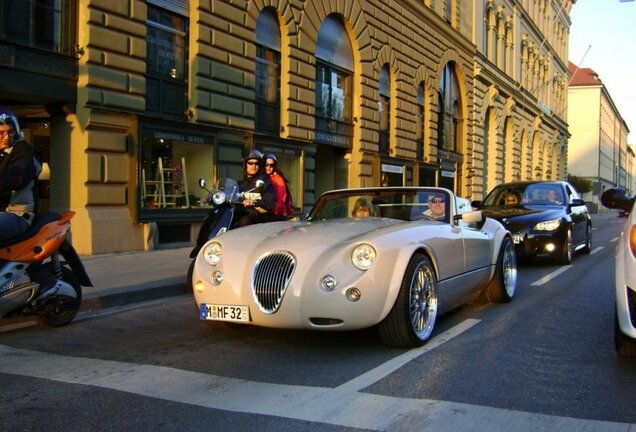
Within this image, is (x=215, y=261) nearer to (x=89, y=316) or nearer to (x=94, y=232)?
(x=89, y=316)

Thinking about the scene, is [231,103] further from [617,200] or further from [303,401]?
[303,401]

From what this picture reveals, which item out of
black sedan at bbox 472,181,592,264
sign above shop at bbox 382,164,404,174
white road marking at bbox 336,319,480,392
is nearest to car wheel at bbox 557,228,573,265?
black sedan at bbox 472,181,592,264

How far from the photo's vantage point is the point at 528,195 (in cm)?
1192

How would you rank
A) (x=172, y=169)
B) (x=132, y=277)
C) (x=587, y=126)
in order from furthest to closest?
A: 1. (x=587, y=126)
2. (x=172, y=169)
3. (x=132, y=277)

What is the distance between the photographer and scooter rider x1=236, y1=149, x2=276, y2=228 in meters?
7.72

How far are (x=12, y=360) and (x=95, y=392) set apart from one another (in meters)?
1.25

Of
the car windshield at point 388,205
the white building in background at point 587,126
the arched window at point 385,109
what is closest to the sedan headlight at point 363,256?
the car windshield at point 388,205

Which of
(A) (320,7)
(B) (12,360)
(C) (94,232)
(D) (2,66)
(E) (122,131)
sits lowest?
(B) (12,360)

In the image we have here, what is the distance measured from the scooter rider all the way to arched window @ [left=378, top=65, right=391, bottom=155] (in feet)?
49.4

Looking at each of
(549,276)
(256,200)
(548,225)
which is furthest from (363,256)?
(548,225)

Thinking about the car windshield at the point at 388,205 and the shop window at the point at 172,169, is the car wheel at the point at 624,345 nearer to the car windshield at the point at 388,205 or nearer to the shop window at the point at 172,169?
the car windshield at the point at 388,205

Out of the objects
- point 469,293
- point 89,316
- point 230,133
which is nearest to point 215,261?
point 89,316

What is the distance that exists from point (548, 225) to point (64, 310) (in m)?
7.81

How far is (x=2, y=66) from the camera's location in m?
10.2
